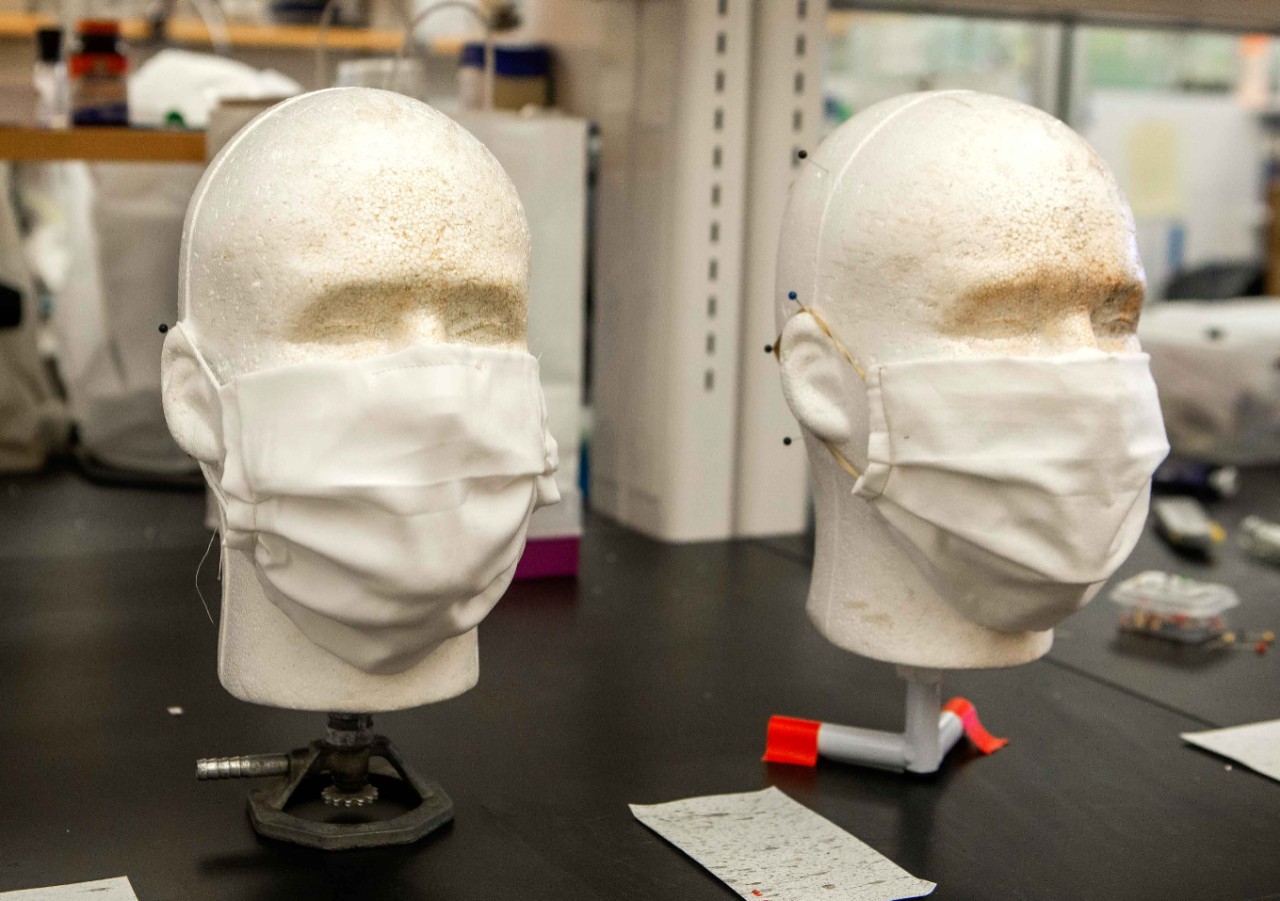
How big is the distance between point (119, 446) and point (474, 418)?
5.88ft

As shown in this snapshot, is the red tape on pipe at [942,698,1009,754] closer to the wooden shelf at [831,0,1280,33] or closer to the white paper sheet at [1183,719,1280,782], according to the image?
the white paper sheet at [1183,719,1280,782]

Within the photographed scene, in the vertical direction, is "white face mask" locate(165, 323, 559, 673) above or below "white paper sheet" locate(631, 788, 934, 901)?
above

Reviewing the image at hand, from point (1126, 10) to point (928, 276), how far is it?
A: 1.63m

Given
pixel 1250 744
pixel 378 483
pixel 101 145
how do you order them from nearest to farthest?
1. pixel 378 483
2. pixel 1250 744
3. pixel 101 145

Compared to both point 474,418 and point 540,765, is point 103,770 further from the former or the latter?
point 474,418

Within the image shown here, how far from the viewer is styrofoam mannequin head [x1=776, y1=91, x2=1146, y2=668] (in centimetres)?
125

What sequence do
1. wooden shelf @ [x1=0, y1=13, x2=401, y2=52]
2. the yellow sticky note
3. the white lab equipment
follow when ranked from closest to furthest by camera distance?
the white lab equipment
wooden shelf @ [x1=0, y1=13, x2=401, y2=52]
the yellow sticky note

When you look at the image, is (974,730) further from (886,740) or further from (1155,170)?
(1155,170)

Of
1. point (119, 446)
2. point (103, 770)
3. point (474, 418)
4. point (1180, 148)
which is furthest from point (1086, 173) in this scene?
point (1180, 148)

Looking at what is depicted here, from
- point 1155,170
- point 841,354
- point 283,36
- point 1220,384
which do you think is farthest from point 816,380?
point 1155,170

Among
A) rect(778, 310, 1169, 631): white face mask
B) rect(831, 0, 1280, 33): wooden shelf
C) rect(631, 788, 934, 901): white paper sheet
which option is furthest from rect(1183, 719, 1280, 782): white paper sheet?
rect(831, 0, 1280, 33): wooden shelf

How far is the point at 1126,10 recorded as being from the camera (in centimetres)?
263

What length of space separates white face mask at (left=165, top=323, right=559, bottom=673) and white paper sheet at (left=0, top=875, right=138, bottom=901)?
23 centimetres

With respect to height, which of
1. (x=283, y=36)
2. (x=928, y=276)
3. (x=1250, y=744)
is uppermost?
(x=283, y=36)
